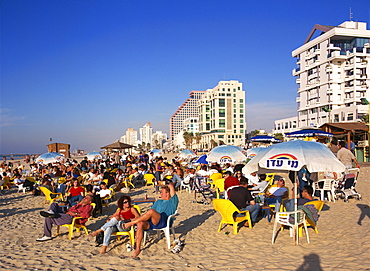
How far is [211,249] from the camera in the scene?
5.18m

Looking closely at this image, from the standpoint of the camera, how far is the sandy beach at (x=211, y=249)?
4.44 m

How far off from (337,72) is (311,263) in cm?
5933

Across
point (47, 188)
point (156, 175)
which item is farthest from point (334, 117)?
point (47, 188)

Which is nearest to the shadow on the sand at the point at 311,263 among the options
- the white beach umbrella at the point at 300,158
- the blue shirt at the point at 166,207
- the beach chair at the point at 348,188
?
the white beach umbrella at the point at 300,158

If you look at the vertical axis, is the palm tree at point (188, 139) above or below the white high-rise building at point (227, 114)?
below

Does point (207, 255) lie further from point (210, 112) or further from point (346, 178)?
point (210, 112)

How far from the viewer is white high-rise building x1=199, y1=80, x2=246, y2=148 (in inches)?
3637

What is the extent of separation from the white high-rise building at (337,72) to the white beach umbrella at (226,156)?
146 ft

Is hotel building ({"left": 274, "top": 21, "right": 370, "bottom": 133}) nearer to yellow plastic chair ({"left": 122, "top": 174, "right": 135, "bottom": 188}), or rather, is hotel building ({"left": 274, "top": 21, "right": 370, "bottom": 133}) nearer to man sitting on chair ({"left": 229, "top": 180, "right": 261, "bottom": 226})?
yellow plastic chair ({"left": 122, "top": 174, "right": 135, "bottom": 188})

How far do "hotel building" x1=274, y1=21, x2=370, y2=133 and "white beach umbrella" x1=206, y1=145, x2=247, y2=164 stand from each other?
44.4 m

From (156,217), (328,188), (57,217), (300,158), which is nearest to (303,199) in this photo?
(300,158)

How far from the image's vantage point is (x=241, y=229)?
247 inches

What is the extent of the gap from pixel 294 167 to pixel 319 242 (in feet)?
5.33

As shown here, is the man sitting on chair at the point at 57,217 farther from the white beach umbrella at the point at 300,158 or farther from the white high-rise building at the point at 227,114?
the white high-rise building at the point at 227,114
